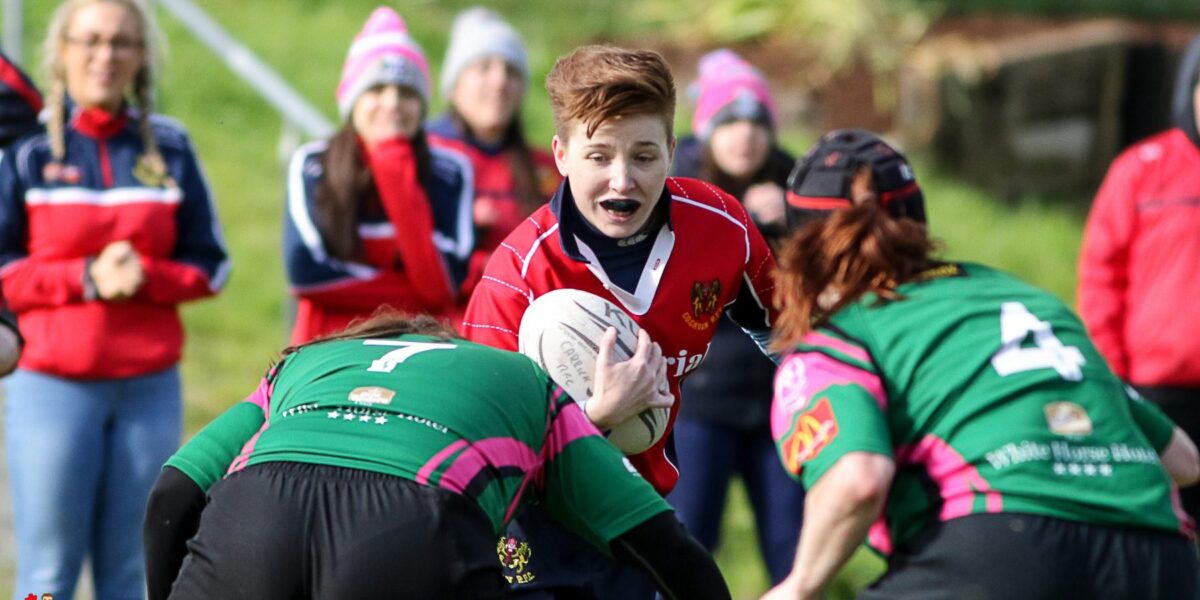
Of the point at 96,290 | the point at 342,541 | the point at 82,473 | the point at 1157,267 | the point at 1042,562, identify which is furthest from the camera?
the point at 1157,267

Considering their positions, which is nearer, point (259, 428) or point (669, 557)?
point (669, 557)

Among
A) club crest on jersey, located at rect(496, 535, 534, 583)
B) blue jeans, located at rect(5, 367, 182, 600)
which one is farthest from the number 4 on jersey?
blue jeans, located at rect(5, 367, 182, 600)

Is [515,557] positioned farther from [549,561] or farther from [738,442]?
[738,442]

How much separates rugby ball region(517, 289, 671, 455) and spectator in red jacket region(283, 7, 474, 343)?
2.05m

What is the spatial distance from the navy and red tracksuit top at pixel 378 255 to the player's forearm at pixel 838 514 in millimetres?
2816

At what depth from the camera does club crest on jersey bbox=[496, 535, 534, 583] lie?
3621 mm

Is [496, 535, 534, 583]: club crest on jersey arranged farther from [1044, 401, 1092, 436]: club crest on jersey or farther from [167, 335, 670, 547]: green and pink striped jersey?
[1044, 401, 1092, 436]: club crest on jersey

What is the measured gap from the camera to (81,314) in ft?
18.1

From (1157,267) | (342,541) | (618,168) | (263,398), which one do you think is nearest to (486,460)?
(342,541)

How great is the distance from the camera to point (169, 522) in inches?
132

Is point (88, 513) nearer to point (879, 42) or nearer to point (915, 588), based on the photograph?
point (915, 588)

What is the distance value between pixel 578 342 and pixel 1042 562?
1.12 metres

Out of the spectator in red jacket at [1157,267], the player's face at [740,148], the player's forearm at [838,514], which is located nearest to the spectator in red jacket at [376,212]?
the player's face at [740,148]

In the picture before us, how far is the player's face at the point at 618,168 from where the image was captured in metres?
3.80
